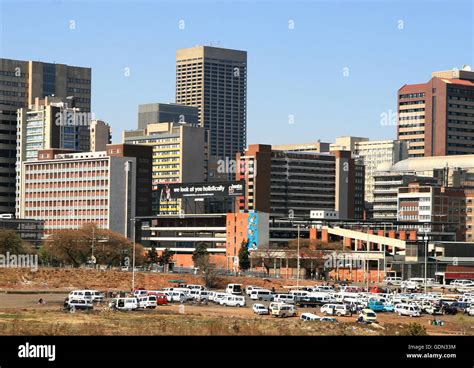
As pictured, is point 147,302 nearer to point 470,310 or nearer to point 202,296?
point 202,296

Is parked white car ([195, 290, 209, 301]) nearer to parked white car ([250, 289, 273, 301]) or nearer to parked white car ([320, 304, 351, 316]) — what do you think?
parked white car ([250, 289, 273, 301])

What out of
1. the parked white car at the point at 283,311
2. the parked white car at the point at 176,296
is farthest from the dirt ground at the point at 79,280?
the parked white car at the point at 283,311

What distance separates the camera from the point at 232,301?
10756 cm

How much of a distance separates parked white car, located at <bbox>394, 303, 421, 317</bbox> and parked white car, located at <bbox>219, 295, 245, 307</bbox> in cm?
1571

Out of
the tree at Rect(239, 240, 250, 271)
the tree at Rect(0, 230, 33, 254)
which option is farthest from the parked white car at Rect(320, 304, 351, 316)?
the tree at Rect(239, 240, 250, 271)

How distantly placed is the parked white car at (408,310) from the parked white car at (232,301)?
51.5 ft

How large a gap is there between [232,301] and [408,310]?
59.6ft

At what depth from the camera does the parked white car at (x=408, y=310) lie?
100044 millimetres

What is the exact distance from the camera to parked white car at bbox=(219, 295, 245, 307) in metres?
107

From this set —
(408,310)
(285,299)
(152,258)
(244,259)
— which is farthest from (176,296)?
(152,258)

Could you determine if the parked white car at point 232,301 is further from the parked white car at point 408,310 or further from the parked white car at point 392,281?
the parked white car at point 392,281

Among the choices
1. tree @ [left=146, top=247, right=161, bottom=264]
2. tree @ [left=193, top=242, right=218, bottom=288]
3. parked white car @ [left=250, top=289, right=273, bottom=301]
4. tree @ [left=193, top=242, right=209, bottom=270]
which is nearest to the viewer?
parked white car @ [left=250, top=289, right=273, bottom=301]
